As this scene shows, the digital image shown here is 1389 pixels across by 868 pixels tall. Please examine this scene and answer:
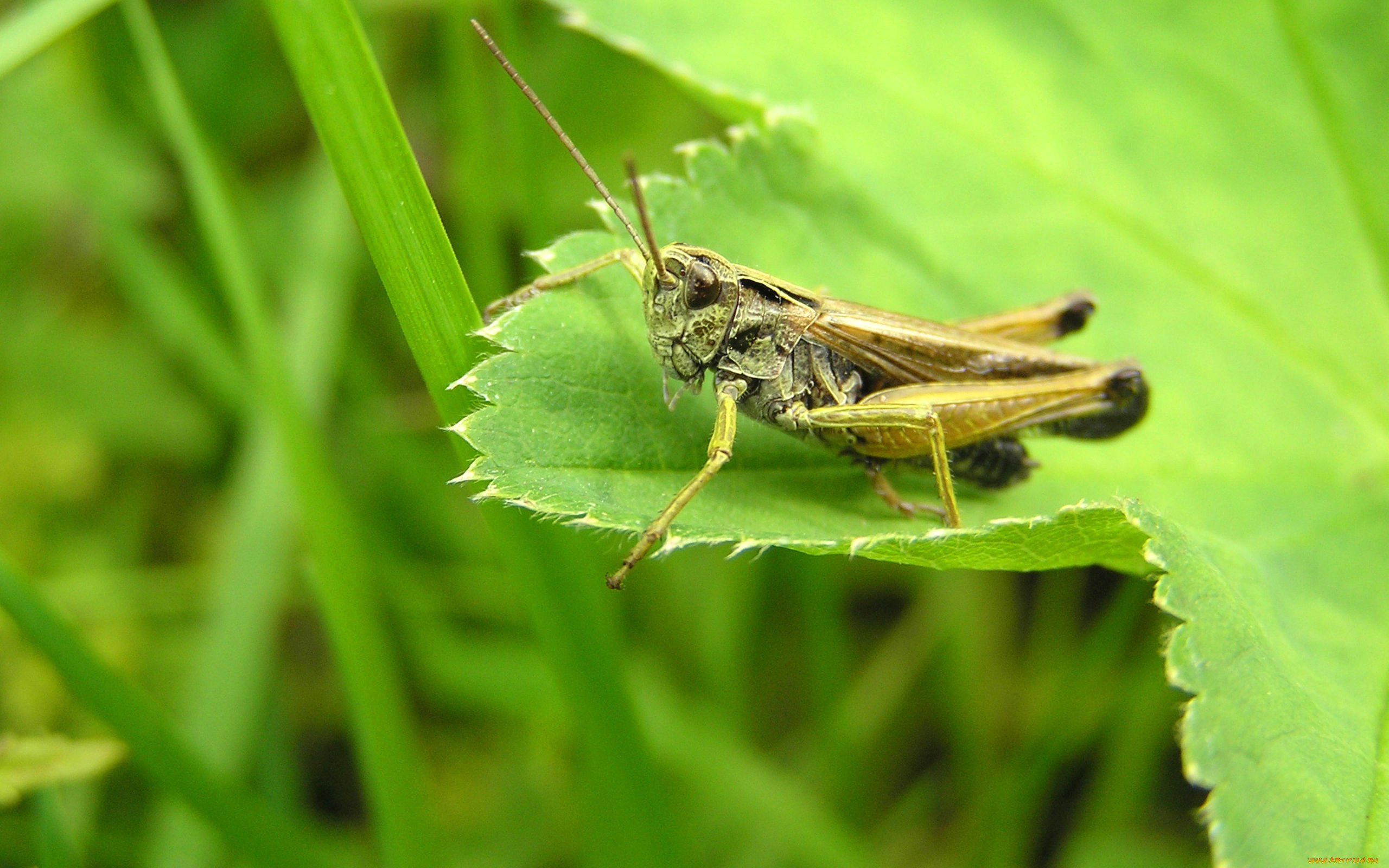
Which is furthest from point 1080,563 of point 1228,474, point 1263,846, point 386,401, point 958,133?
point 386,401

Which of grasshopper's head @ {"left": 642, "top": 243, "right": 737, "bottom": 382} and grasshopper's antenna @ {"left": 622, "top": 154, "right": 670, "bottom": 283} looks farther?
grasshopper's head @ {"left": 642, "top": 243, "right": 737, "bottom": 382}

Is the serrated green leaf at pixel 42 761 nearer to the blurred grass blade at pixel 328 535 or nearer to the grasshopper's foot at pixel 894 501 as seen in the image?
the blurred grass blade at pixel 328 535

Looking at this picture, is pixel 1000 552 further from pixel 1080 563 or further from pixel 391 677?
pixel 391 677

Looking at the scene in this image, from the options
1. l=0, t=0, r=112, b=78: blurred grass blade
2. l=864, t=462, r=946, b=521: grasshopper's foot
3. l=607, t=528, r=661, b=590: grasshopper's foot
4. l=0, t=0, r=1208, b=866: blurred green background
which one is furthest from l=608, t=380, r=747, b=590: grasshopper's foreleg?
l=0, t=0, r=112, b=78: blurred grass blade

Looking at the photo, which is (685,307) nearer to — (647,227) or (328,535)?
(647,227)

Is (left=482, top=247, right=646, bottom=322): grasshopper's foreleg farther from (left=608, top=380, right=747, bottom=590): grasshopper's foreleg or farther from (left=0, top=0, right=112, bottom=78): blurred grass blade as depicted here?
(left=0, top=0, right=112, bottom=78): blurred grass blade
